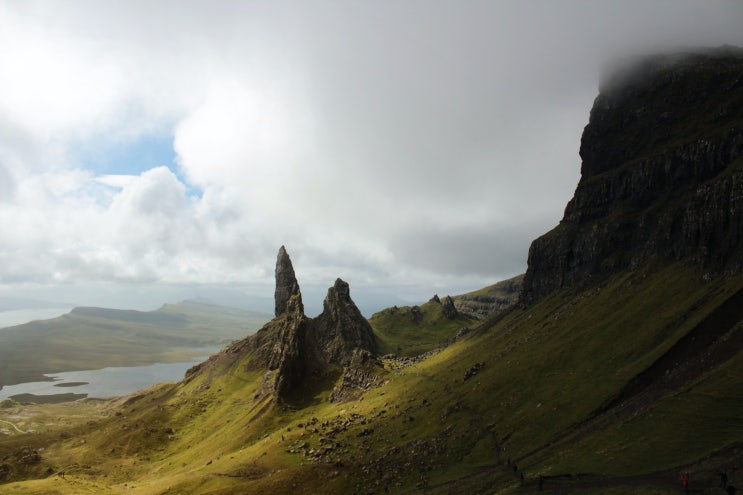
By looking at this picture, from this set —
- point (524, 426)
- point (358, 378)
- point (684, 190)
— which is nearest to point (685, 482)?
point (524, 426)

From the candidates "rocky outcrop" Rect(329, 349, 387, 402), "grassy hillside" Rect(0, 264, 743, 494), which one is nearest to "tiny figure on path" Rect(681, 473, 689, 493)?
"grassy hillside" Rect(0, 264, 743, 494)

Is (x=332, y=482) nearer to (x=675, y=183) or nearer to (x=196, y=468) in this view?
(x=196, y=468)

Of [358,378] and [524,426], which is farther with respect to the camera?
[358,378]

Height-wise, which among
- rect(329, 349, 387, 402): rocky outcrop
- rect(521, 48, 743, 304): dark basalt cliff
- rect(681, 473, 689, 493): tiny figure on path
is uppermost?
rect(521, 48, 743, 304): dark basalt cliff

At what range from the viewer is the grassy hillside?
66244 millimetres

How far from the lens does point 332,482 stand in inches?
3760

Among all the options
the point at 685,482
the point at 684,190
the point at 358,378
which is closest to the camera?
the point at 685,482

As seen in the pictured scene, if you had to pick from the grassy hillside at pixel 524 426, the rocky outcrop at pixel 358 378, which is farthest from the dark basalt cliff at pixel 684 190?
the rocky outcrop at pixel 358 378

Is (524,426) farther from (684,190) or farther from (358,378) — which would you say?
(684,190)

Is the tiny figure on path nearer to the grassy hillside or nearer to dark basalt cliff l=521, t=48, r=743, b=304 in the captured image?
the grassy hillside

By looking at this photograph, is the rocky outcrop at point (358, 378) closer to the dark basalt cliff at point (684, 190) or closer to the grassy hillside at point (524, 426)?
the grassy hillside at point (524, 426)

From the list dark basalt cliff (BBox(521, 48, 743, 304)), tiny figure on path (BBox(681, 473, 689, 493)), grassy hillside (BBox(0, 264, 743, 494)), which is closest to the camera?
tiny figure on path (BBox(681, 473, 689, 493))

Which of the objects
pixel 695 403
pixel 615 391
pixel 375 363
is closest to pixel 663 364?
pixel 615 391

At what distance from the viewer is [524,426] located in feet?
311
